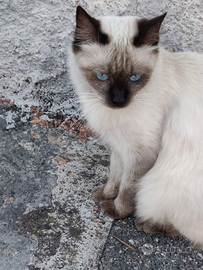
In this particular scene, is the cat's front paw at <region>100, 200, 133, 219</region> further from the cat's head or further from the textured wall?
the textured wall

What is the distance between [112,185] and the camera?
224 centimetres

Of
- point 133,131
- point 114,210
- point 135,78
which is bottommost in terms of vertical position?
point 114,210

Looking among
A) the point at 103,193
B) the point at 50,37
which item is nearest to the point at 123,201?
the point at 103,193

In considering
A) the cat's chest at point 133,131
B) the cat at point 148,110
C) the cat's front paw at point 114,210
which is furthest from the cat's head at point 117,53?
the cat's front paw at point 114,210

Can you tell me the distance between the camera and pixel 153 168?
1915 mm

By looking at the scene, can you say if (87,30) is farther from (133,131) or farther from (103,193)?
(103,193)

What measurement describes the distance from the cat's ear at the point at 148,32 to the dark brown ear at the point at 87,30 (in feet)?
0.54

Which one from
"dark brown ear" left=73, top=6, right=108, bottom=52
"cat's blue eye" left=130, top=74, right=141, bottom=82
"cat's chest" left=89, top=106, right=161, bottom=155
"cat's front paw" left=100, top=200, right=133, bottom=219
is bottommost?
"cat's front paw" left=100, top=200, right=133, bottom=219

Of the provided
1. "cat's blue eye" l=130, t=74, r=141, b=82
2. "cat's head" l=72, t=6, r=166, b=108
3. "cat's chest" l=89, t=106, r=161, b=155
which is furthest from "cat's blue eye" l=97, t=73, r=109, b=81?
"cat's chest" l=89, t=106, r=161, b=155

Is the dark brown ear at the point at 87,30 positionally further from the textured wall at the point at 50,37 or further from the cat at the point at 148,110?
the textured wall at the point at 50,37

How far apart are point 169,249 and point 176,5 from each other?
64.9 inches

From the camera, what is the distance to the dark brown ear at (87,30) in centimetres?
158

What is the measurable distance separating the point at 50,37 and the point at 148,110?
1.18 meters

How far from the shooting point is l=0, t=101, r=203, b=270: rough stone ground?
6.08 feet
